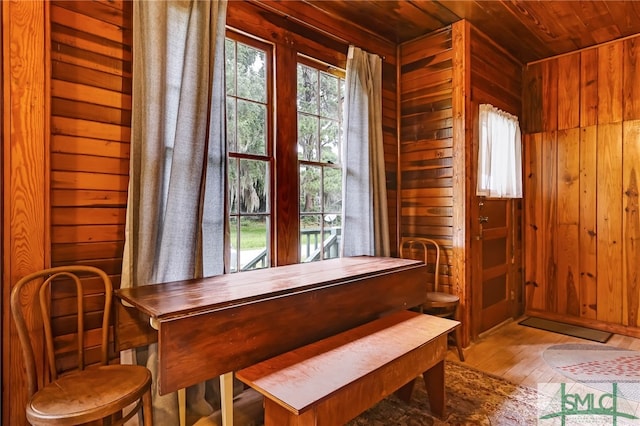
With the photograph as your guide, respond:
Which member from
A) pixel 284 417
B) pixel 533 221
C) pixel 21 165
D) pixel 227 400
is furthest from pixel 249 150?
pixel 533 221

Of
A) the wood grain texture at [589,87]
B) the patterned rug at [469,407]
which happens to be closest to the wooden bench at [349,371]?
the patterned rug at [469,407]

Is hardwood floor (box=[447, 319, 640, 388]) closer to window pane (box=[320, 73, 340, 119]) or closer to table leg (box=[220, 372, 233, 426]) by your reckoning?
table leg (box=[220, 372, 233, 426])

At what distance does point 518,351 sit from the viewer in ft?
9.53

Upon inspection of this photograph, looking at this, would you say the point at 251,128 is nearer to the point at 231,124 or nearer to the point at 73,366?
the point at 231,124

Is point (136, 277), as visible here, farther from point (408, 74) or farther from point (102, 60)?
point (408, 74)

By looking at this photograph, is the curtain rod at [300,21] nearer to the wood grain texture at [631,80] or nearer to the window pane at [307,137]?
the window pane at [307,137]

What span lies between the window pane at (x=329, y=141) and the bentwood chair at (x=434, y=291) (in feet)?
3.39

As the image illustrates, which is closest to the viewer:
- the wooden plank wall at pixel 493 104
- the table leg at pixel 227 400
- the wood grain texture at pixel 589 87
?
the table leg at pixel 227 400

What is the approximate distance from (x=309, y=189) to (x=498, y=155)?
1.83 m

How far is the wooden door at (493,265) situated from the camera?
10.3 ft

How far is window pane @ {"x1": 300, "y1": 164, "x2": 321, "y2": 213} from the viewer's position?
8.97 feet

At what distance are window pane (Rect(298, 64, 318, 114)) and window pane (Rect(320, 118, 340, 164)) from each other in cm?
15

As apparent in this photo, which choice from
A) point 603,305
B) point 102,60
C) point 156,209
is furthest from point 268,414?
point 603,305

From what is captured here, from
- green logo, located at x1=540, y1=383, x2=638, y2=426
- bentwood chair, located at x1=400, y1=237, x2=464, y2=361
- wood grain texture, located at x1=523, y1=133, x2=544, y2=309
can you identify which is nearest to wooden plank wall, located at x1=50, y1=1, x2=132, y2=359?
bentwood chair, located at x1=400, y1=237, x2=464, y2=361
